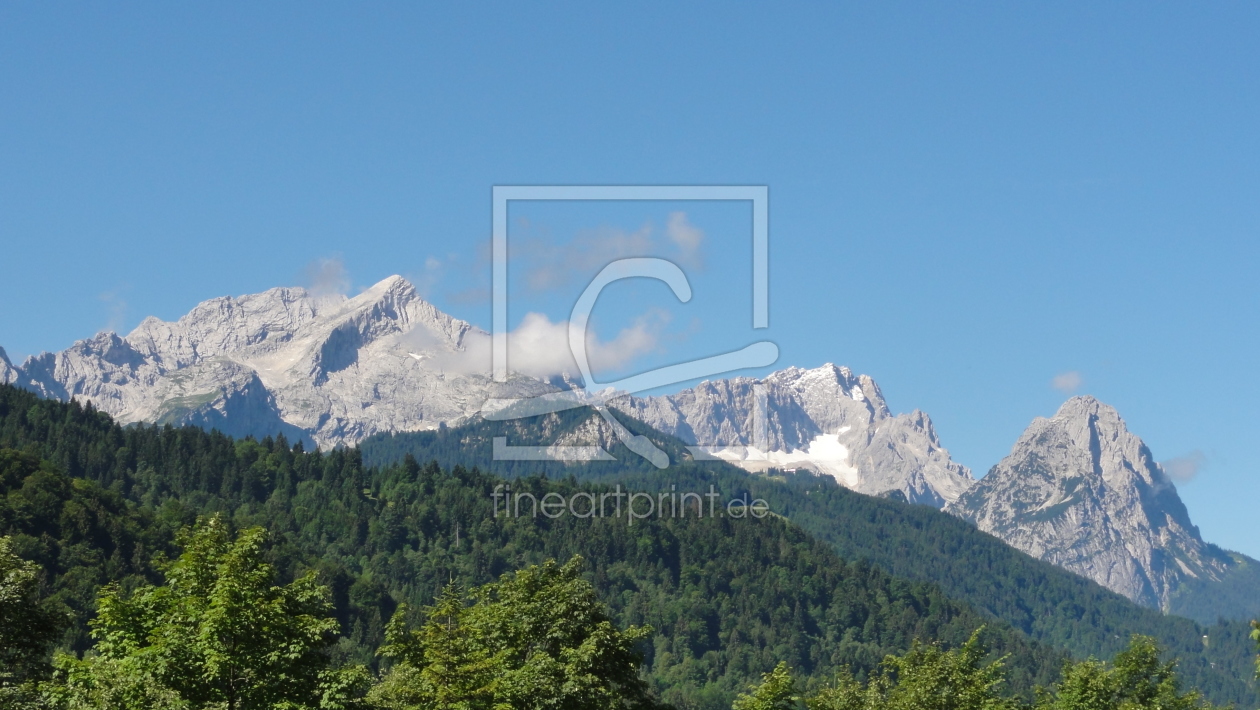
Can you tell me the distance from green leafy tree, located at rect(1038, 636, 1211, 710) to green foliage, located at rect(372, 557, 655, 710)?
38787mm

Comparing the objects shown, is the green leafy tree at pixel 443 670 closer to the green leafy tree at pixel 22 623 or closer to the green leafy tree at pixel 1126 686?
the green leafy tree at pixel 22 623

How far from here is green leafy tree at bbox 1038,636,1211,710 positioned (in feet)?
298

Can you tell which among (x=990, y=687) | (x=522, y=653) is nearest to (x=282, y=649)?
(x=522, y=653)

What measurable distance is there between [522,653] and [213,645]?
20.0 meters

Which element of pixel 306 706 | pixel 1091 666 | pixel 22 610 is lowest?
pixel 1091 666

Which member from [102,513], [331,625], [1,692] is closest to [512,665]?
[331,625]

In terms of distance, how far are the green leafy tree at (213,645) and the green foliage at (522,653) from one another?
6859 mm

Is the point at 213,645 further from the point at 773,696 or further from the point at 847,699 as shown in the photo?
the point at 847,699

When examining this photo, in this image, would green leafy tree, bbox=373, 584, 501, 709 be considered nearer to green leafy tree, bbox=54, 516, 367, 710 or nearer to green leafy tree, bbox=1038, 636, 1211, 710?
green leafy tree, bbox=54, 516, 367, 710

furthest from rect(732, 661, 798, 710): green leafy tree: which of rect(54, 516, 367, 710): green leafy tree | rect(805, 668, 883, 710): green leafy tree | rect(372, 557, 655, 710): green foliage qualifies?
A: rect(54, 516, 367, 710): green leafy tree

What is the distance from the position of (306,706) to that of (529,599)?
20476mm

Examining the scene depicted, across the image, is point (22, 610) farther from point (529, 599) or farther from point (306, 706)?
point (529, 599)

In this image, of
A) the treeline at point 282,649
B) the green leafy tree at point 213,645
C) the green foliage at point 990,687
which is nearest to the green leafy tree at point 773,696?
the treeline at point 282,649

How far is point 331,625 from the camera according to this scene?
156ft
